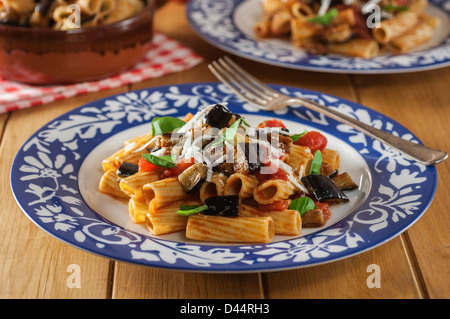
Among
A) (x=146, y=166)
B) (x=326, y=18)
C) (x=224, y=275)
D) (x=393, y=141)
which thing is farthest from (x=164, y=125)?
(x=326, y=18)

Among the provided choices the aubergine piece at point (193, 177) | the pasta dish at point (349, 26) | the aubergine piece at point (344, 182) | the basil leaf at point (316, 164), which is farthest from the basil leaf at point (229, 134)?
the pasta dish at point (349, 26)

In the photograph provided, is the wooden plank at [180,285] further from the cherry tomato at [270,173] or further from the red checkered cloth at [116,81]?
the red checkered cloth at [116,81]

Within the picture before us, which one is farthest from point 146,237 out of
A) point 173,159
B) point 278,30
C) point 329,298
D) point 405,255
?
point 278,30

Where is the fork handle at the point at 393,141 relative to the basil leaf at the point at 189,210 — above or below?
above

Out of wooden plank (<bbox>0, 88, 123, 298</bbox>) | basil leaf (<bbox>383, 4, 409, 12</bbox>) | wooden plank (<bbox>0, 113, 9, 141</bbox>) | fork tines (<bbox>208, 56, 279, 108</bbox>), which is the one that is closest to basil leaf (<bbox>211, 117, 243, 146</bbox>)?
wooden plank (<bbox>0, 88, 123, 298</bbox>)

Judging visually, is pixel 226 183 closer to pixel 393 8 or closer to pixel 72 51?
pixel 72 51

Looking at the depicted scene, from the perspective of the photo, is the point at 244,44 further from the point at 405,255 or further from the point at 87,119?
the point at 405,255
